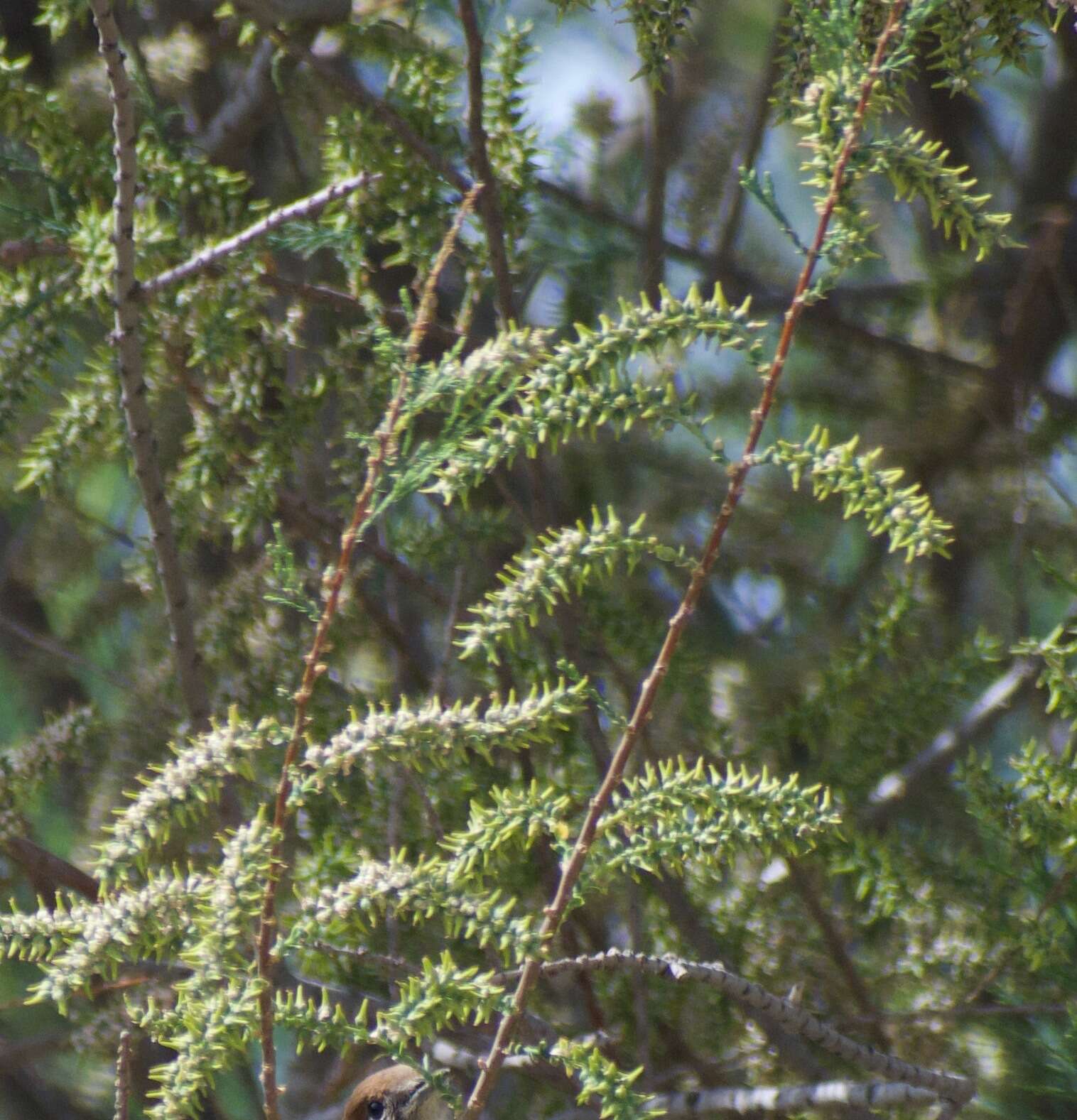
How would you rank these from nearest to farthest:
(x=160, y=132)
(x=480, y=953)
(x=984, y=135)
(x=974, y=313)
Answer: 1. (x=160, y=132)
2. (x=480, y=953)
3. (x=974, y=313)
4. (x=984, y=135)

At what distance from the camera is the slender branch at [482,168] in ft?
→ 3.35

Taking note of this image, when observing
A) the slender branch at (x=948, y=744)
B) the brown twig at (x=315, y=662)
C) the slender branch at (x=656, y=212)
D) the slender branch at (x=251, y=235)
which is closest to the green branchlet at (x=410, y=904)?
the brown twig at (x=315, y=662)

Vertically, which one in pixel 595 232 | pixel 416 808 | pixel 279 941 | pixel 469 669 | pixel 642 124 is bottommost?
pixel 279 941

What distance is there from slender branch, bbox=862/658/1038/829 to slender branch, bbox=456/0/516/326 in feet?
1.90

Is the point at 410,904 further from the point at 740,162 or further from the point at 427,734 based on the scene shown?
the point at 740,162

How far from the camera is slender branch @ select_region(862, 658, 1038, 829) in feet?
4.30

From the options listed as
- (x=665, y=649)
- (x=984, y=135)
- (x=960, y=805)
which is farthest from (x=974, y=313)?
(x=665, y=649)

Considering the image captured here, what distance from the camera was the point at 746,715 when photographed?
1.41 meters

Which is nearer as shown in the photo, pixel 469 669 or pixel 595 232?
pixel 469 669

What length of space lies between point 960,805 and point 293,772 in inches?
38.2

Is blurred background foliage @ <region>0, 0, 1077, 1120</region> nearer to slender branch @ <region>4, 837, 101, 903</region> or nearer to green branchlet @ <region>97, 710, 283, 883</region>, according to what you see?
slender branch @ <region>4, 837, 101, 903</region>

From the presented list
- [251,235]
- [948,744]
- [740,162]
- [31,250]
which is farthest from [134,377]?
[740,162]

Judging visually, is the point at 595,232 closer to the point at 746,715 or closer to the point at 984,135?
the point at 746,715

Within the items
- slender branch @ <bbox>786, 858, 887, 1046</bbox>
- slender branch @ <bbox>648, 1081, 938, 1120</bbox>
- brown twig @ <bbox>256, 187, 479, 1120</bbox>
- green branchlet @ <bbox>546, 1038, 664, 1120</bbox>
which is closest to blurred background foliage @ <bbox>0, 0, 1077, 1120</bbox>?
slender branch @ <bbox>786, 858, 887, 1046</bbox>
